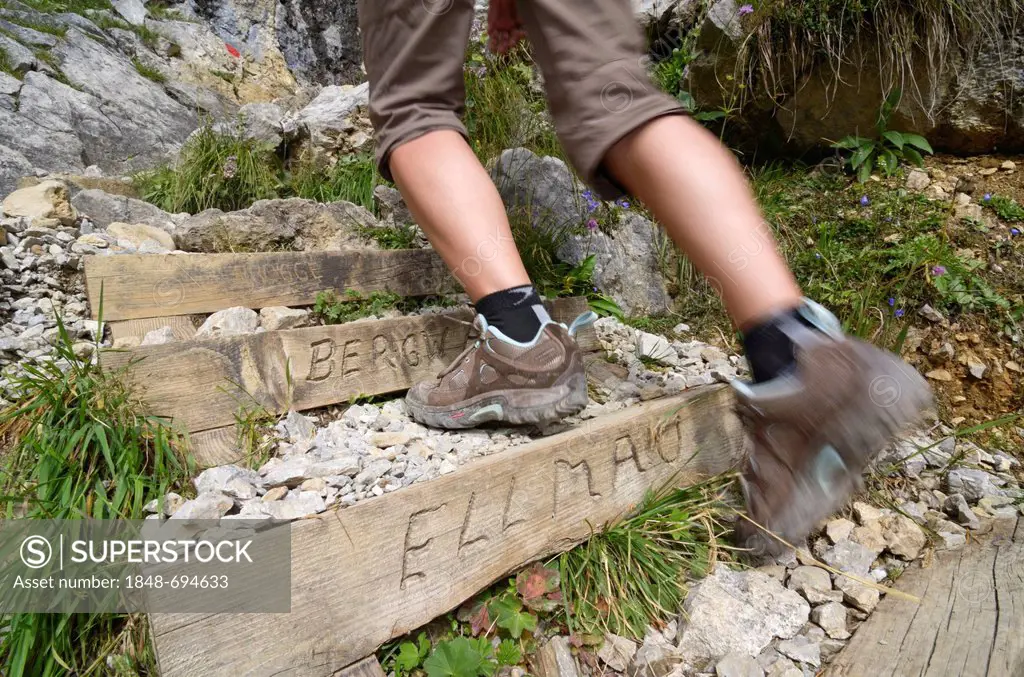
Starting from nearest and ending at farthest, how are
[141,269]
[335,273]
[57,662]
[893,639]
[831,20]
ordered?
[57,662]
[893,639]
[141,269]
[335,273]
[831,20]

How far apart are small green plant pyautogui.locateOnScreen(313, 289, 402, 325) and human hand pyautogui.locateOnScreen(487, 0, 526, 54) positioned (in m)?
0.93

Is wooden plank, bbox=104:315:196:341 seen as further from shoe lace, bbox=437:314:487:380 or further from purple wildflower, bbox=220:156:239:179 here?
purple wildflower, bbox=220:156:239:179

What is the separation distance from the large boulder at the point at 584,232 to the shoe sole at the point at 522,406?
1.25m

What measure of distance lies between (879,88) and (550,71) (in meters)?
2.37

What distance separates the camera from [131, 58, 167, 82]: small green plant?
5953 millimetres

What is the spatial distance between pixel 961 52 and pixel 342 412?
3.20m

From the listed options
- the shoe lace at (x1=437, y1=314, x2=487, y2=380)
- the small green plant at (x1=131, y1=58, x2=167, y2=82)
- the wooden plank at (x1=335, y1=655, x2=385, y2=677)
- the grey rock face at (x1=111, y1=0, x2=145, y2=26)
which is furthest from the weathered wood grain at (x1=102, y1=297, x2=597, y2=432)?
the grey rock face at (x1=111, y1=0, x2=145, y2=26)

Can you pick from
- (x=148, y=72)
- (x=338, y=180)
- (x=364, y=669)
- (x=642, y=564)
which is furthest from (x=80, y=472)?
(x=148, y=72)

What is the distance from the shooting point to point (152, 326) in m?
1.67

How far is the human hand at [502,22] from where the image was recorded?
1.55 meters

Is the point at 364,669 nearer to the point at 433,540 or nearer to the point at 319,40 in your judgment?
the point at 433,540

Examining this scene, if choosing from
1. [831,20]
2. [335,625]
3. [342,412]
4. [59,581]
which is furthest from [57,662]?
[831,20]

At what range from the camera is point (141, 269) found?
1.67 meters

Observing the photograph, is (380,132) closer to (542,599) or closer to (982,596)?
(542,599)
